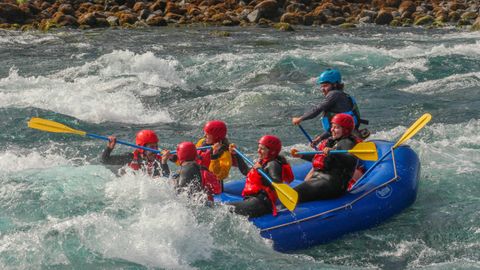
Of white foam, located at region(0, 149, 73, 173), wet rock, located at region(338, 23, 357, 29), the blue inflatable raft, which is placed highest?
the blue inflatable raft

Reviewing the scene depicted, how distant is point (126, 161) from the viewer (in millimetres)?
8578

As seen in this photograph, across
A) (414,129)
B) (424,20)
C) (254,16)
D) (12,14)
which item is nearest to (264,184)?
(414,129)

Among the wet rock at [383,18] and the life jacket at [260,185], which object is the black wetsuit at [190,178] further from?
the wet rock at [383,18]

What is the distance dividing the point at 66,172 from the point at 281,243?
3.21m

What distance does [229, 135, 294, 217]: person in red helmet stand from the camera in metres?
7.17

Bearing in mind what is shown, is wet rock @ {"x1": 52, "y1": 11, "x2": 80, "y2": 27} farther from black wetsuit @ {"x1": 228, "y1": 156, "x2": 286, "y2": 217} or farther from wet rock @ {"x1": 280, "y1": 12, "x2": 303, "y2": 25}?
black wetsuit @ {"x1": 228, "y1": 156, "x2": 286, "y2": 217}

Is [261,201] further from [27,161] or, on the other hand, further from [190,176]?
[27,161]

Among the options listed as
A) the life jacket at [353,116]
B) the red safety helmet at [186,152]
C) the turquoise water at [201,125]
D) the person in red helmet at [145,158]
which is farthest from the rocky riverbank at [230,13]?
the red safety helmet at [186,152]

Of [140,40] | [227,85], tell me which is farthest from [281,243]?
[140,40]

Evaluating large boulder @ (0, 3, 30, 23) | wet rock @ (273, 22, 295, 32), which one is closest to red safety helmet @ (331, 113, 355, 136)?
wet rock @ (273, 22, 295, 32)

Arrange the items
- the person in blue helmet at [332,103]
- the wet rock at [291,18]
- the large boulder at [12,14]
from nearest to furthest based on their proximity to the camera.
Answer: the person in blue helmet at [332,103], the large boulder at [12,14], the wet rock at [291,18]

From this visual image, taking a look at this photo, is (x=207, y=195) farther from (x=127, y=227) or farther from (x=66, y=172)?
(x=66, y=172)

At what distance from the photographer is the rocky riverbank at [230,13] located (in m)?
25.1

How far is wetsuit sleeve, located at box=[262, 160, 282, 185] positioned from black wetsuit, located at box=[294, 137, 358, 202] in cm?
36
